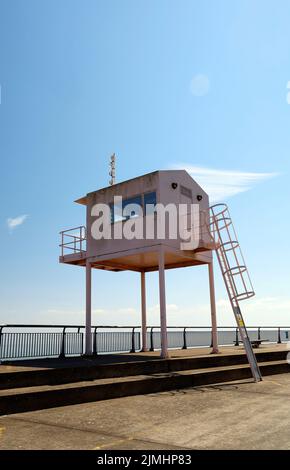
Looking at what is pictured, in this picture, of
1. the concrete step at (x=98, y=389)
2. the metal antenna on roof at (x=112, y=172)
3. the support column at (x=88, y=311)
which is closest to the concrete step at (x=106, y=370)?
the concrete step at (x=98, y=389)

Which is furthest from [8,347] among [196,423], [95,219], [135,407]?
[196,423]

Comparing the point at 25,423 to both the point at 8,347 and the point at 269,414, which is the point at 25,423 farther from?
the point at 8,347

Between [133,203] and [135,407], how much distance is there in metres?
10.4

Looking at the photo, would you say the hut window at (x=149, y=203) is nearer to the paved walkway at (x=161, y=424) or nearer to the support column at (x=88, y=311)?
the support column at (x=88, y=311)

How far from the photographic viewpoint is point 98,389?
9.45m

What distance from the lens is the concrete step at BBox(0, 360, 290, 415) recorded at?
8.13 m

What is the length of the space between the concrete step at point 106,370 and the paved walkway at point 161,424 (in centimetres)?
183

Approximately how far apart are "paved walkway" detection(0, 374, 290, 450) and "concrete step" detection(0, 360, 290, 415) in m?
0.26

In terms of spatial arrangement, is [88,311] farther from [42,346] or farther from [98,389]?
[98,389]

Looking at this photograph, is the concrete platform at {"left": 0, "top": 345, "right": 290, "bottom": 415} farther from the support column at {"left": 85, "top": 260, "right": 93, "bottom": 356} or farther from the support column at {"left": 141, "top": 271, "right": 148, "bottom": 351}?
the support column at {"left": 141, "top": 271, "right": 148, "bottom": 351}

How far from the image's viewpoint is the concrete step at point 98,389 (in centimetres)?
813

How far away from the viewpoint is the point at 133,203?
1770 cm

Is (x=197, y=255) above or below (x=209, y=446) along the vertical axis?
above
